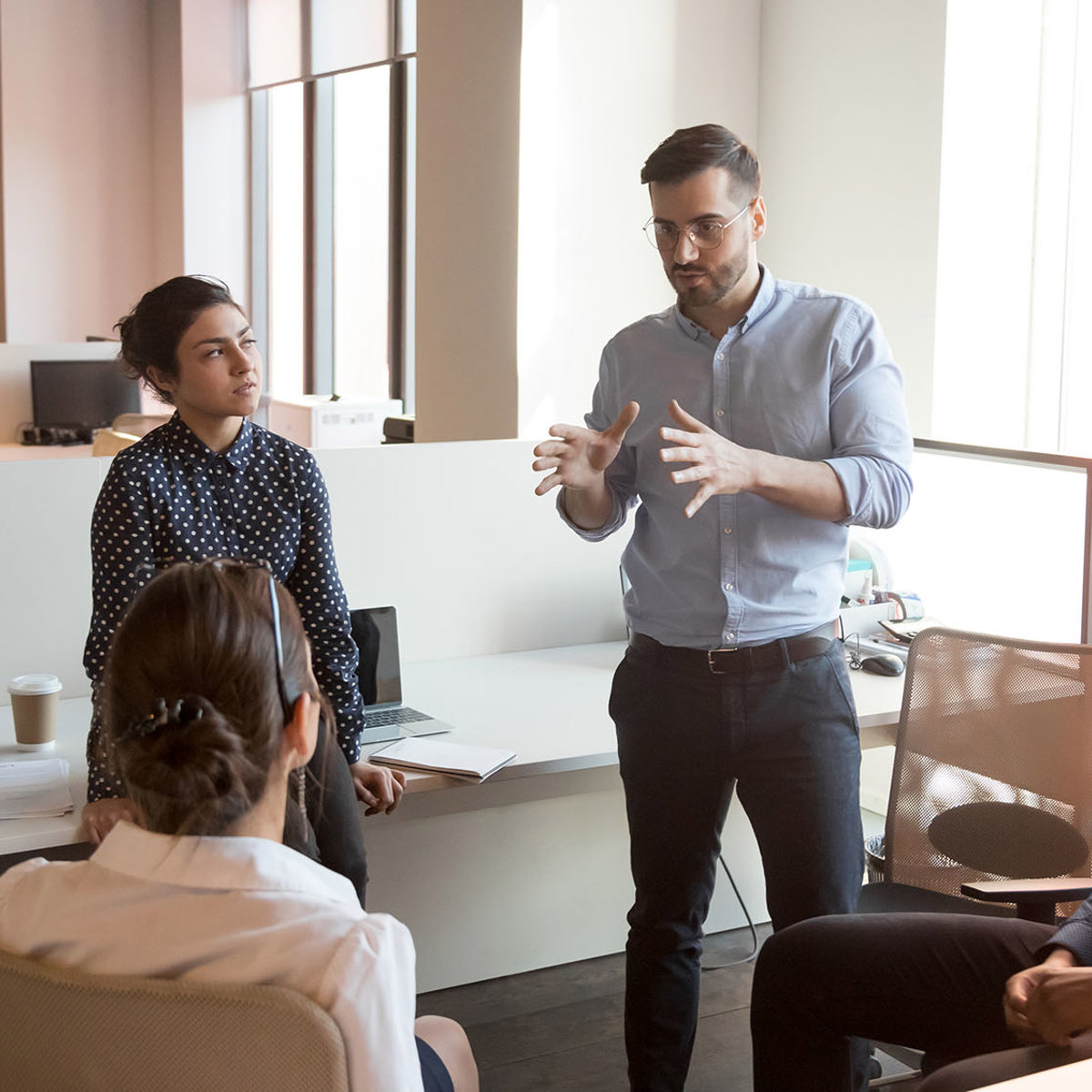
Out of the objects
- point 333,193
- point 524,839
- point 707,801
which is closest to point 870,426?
point 707,801

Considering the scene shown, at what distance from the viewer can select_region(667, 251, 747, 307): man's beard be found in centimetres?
193

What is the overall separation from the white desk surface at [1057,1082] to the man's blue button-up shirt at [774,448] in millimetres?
896

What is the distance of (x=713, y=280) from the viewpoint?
6.37ft

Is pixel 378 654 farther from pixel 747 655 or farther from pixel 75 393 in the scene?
pixel 75 393

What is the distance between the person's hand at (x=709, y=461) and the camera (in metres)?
1.74

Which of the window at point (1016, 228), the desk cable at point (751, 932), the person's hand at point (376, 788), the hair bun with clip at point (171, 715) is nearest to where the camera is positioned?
the hair bun with clip at point (171, 715)

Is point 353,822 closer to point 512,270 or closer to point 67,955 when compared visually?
point 67,955

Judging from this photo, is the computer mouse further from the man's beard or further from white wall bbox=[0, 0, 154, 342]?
white wall bbox=[0, 0, 154, 342]

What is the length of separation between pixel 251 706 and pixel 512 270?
10.4 ft

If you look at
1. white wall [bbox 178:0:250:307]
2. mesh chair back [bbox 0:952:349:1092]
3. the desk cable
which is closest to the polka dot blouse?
mesh chair back [bbox 0:952:349:1092]

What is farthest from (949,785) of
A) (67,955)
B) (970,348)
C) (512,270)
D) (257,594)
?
(512,270)

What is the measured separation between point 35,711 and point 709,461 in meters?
1.21

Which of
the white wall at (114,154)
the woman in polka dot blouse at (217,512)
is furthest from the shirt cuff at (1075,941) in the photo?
the white wall at (114,154)

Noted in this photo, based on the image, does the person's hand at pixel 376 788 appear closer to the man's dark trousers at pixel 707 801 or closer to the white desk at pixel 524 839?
the white desk at pixel 524 839
